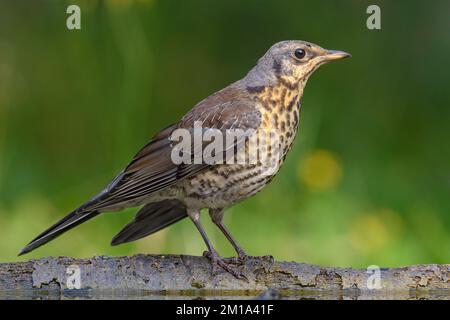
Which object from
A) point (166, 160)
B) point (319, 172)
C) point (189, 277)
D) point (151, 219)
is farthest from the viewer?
point (319, 172)

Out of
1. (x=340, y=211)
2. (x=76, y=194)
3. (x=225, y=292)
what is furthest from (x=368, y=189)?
(x=225, y=292)

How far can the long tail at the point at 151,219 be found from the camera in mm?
5832

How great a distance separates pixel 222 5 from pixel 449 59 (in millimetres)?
2024

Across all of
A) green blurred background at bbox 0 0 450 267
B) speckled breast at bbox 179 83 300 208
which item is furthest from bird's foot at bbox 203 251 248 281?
green blurred background at bbox 0 0 450 267

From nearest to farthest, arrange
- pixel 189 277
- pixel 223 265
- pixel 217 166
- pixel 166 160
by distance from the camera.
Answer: pixel 189 277 → pixel 223 265 → pixel 217 166 → pixel 166 160

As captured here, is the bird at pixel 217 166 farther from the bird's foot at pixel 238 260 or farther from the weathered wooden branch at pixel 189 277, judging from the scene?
the weathered wooden branch at pixel 189 277

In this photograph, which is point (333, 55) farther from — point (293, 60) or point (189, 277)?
point (189, 277)

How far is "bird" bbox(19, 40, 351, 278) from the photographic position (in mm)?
5570

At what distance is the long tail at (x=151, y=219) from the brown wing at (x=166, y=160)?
0.23 m

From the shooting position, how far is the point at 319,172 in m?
7.52

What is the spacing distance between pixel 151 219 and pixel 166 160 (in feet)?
1.28

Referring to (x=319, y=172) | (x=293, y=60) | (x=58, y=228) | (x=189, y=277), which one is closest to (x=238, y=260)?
(x=189, y=277)

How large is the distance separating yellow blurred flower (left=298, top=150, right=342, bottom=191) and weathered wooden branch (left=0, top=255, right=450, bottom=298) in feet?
6.97
